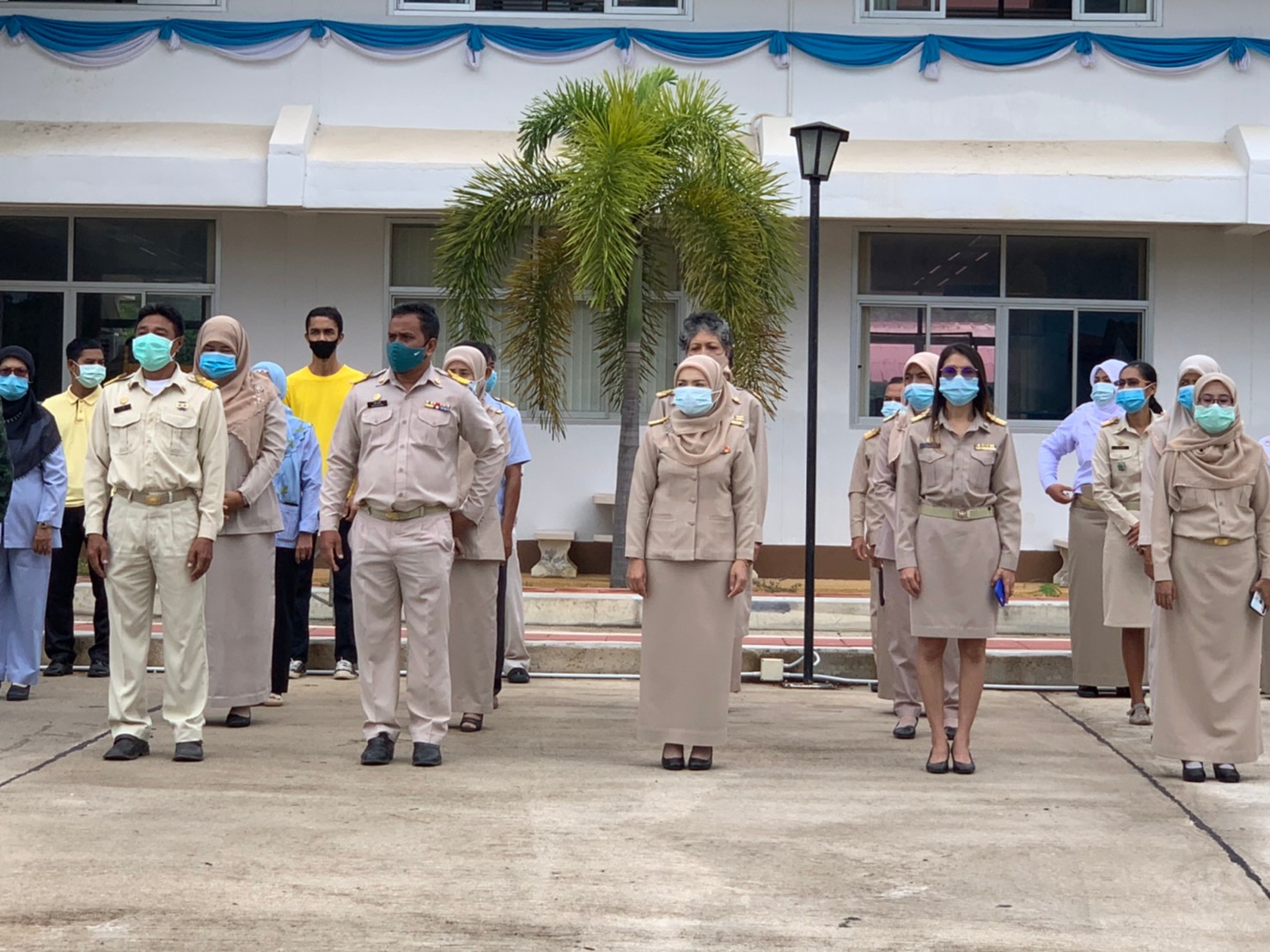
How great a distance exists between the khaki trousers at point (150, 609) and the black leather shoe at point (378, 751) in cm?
78

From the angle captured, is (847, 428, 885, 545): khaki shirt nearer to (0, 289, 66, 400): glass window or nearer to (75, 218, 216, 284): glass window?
(75, 218, 216, 284): glass window

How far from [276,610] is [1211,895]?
5.77 m

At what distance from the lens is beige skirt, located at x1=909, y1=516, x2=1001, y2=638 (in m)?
8.19

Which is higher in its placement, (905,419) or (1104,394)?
(1104,394)

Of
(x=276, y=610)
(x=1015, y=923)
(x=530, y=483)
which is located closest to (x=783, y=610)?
(x=530, y=483)

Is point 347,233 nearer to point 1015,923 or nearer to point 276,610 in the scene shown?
point 276,610

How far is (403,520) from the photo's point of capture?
807 centimetres

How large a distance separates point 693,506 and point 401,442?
4.52 feet

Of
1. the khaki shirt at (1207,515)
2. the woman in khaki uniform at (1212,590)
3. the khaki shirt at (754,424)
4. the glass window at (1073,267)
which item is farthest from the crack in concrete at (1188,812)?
the glass window at (1073,267)

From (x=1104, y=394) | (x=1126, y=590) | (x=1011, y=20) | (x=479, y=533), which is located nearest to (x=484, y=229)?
(x=1104, y=394)

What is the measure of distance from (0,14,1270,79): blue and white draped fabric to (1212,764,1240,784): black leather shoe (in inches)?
363

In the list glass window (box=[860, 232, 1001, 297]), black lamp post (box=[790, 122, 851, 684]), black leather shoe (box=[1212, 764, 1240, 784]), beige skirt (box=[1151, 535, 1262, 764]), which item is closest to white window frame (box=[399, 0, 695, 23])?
glass window (box=[860, 232, 1001, 297])

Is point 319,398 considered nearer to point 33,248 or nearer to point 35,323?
point 35,323

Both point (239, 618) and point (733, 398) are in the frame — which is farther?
point (239, 618)
